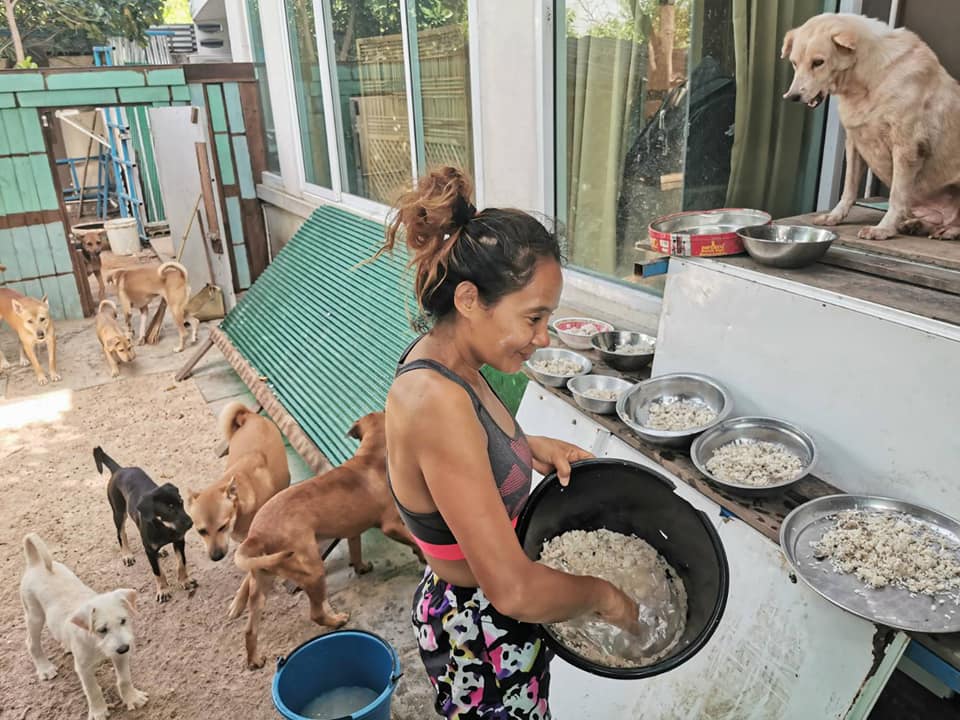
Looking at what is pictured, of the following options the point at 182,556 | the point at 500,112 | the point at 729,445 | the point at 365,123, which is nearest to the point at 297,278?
the point at 365,123

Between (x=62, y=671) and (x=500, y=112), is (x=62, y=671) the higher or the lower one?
the lower one

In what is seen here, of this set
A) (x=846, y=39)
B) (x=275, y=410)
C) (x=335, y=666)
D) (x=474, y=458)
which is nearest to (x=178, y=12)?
(x=275, y=410)

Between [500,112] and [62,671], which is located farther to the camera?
[500,112]

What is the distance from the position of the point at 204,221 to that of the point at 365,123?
2417 millimetres

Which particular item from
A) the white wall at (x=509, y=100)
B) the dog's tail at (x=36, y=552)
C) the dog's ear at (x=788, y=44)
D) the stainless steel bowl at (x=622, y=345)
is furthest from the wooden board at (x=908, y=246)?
the dog's tail at (x=36, y=552)

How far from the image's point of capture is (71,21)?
18.7 metres

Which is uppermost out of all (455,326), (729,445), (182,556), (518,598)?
(455,326)

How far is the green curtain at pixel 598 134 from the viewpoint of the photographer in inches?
161

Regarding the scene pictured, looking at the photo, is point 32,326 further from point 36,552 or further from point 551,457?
point 551,457

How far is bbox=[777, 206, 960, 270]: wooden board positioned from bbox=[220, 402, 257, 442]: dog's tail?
11.3ft

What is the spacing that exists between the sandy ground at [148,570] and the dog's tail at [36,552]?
55 centimetres

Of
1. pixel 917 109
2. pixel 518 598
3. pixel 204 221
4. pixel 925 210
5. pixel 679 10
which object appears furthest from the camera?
pixel 204 221

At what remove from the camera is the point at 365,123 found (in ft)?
23.7

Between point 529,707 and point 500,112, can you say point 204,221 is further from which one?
point 529,707
